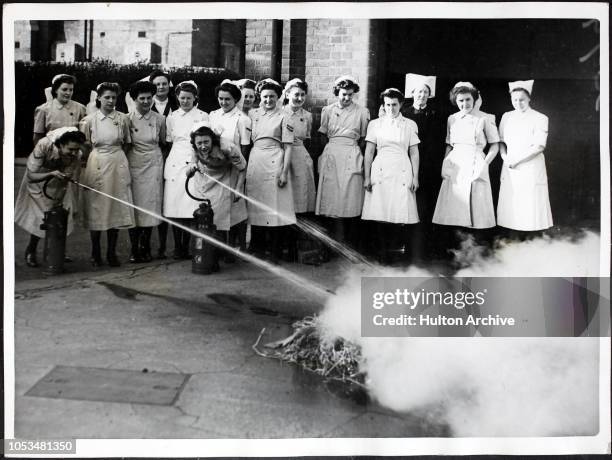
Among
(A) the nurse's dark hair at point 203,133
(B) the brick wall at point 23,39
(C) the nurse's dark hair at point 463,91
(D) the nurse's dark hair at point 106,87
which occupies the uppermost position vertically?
(B) the brick wall at point 23,39

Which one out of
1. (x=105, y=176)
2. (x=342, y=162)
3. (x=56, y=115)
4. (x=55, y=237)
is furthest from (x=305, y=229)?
(x=56, y=115)

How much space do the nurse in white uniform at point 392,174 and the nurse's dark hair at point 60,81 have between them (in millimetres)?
1543

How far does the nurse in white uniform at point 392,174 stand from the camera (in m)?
3.57

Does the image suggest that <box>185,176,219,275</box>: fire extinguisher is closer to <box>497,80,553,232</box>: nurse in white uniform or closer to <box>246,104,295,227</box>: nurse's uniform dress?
<box>246,104,295,227</box>: nurse's uniform dress

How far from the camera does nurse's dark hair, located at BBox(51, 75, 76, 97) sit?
3445 mm

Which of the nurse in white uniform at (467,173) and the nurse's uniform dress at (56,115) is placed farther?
the nurse in white uniform at (467,173)

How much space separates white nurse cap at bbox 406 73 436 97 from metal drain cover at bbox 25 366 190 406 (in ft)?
5.99

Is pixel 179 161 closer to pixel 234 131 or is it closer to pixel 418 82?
pixel 234 131

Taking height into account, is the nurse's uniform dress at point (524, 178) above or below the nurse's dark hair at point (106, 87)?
below

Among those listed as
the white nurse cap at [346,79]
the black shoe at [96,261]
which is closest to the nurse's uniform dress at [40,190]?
the black shoe at [96,261]

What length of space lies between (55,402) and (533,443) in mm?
2316

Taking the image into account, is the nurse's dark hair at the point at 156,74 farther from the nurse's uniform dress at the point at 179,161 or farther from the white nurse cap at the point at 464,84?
the white nurse cap at the point at 464,84

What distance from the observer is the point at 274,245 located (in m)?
3.55

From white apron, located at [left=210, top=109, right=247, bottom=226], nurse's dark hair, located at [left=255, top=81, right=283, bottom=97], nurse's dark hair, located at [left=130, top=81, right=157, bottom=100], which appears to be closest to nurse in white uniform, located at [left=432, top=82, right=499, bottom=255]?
nurse's dark hair, located at [left=255, top=81, right=283, bottom=97]
